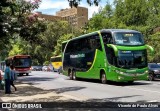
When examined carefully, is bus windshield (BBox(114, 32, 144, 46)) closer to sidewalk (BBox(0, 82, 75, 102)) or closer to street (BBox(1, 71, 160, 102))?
street (BBox(1, 71, 160, 102))

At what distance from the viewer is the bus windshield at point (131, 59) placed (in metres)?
26.2

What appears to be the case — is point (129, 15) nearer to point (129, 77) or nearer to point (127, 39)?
point (127, 39)

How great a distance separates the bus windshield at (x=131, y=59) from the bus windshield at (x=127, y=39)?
2.40ft

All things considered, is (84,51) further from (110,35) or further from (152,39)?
(152,39)

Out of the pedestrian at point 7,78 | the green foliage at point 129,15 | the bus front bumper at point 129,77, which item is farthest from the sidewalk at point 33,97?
the green foliage at point 129,15

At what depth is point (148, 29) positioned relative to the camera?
6762 centimetres

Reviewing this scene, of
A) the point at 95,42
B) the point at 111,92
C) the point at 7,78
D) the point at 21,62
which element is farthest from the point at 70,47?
the point at 21,62

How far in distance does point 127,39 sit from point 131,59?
1453 millimetres

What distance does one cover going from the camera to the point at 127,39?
1059 inches

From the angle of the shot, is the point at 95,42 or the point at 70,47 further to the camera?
the point at 70,47

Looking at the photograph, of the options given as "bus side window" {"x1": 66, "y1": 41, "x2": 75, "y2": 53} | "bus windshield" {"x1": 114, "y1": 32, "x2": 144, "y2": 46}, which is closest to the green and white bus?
"bus windshield" {"x1": 114, "y1": 32, "x2": 144, "y2": 46}

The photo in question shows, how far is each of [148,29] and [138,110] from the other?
5573 centimetres

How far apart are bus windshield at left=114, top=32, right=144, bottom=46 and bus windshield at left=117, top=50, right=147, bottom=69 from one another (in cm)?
73

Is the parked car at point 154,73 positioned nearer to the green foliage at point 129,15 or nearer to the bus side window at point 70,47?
the bus side window at point 70,47
